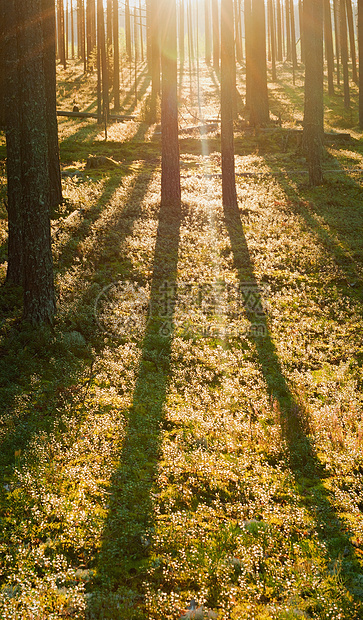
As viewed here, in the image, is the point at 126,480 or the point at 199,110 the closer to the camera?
the point at 126,480

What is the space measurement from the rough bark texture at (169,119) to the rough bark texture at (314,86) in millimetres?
5823

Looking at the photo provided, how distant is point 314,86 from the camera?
727 inches

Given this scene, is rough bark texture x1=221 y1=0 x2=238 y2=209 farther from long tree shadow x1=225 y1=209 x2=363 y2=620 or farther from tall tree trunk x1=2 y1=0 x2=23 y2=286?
tall tree trunk x1=2 y1=0 x2=23 y2=286

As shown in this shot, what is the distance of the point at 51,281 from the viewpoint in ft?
25.5

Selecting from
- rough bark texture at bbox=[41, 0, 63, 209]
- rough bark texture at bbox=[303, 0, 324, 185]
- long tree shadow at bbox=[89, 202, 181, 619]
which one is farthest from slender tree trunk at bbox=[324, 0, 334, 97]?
long tree shadow at bbox=[89, 202, 181, 619]

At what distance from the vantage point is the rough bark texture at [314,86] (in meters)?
18.1

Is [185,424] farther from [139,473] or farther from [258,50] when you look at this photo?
[258,50]

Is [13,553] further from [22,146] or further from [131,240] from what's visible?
[131,240]

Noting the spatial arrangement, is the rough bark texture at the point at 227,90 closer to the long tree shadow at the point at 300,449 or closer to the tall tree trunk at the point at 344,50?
the long tree shadow at the point at 300,449

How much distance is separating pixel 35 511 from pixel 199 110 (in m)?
39.3

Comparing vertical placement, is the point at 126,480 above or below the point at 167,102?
below

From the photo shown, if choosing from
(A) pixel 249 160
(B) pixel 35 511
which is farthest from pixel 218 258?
(A) pixel 249 160

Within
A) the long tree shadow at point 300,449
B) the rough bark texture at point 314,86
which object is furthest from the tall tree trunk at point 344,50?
the long tree shadow at point 300,449

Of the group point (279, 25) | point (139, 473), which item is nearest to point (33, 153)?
point (139, 473)
